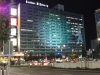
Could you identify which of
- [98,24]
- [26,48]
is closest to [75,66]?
[98,24]

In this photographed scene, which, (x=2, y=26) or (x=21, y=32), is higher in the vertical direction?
(x=21, y=32)

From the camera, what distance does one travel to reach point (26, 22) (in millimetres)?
187500

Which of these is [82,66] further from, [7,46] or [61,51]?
[61,51]

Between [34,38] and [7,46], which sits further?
[34,38]

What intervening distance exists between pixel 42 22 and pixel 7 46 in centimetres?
18727

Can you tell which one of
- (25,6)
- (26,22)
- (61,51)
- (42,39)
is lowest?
(61,51)

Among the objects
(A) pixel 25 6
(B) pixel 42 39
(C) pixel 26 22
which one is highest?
(A) pixel 25 6

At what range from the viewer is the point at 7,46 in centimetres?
1192

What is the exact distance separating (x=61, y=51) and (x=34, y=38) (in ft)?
93.6

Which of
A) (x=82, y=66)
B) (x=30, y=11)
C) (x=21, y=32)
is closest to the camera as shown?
(x=82, y=66)

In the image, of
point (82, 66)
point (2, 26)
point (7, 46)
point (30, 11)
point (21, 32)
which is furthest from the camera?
point (30, 11)

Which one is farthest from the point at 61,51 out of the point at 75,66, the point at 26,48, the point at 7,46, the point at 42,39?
the point at 7,46

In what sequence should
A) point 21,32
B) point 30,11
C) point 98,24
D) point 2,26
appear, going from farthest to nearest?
point 30,11, point 21,32, point 98,24, point 2,26

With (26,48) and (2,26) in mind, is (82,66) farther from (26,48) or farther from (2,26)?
(26,48)
